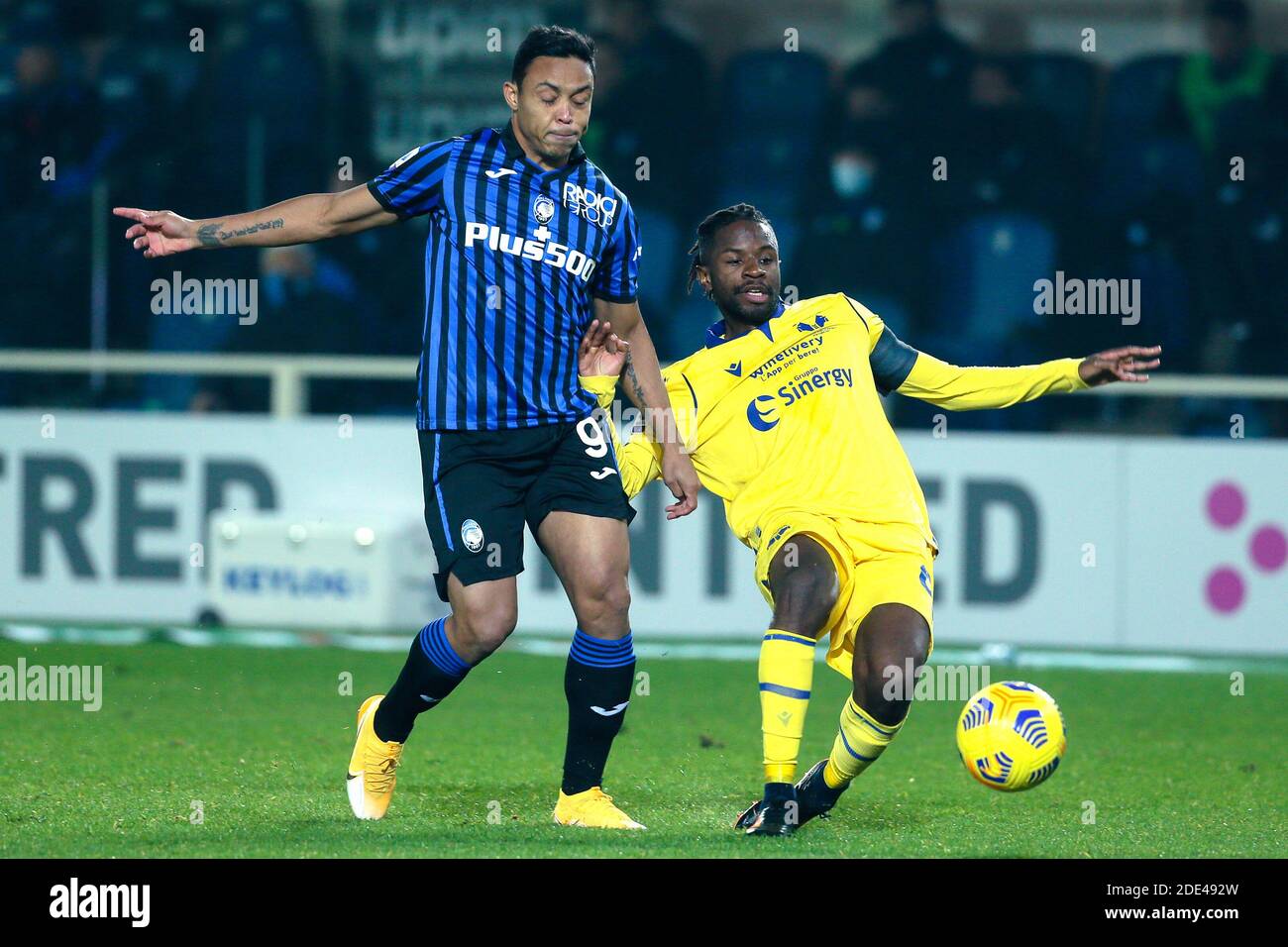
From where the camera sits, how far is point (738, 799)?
18.8 feet

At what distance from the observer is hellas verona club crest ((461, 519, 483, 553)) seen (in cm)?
504

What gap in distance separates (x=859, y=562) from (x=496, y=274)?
1351 millimetres

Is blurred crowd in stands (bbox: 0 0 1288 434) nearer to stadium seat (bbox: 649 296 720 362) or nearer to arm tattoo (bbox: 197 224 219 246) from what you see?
stadium seat (bbox: 649 296 720 362)

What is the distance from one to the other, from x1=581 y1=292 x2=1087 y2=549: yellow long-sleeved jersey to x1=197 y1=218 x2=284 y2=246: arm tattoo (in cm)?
107

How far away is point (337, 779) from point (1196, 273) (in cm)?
718

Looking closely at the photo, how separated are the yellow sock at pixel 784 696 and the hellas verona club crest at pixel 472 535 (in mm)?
832

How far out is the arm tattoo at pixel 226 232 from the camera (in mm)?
5086

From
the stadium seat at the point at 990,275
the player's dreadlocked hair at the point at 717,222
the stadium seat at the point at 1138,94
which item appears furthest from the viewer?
the stadium seat at the point at 1138,94

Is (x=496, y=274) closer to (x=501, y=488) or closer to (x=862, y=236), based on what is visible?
(x=501, y=488)

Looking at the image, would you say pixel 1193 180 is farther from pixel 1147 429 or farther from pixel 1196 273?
pixel 1147 429

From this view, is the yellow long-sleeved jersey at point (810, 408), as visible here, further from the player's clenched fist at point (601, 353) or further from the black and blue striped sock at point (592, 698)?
the black and blue striped sock at point (592, 698)

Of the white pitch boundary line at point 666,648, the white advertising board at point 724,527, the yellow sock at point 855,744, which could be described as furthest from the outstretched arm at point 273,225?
the white advertising board at point 724,527

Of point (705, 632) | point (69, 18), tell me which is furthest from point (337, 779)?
point (69, 18)

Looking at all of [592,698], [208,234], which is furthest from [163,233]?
[592,698]
